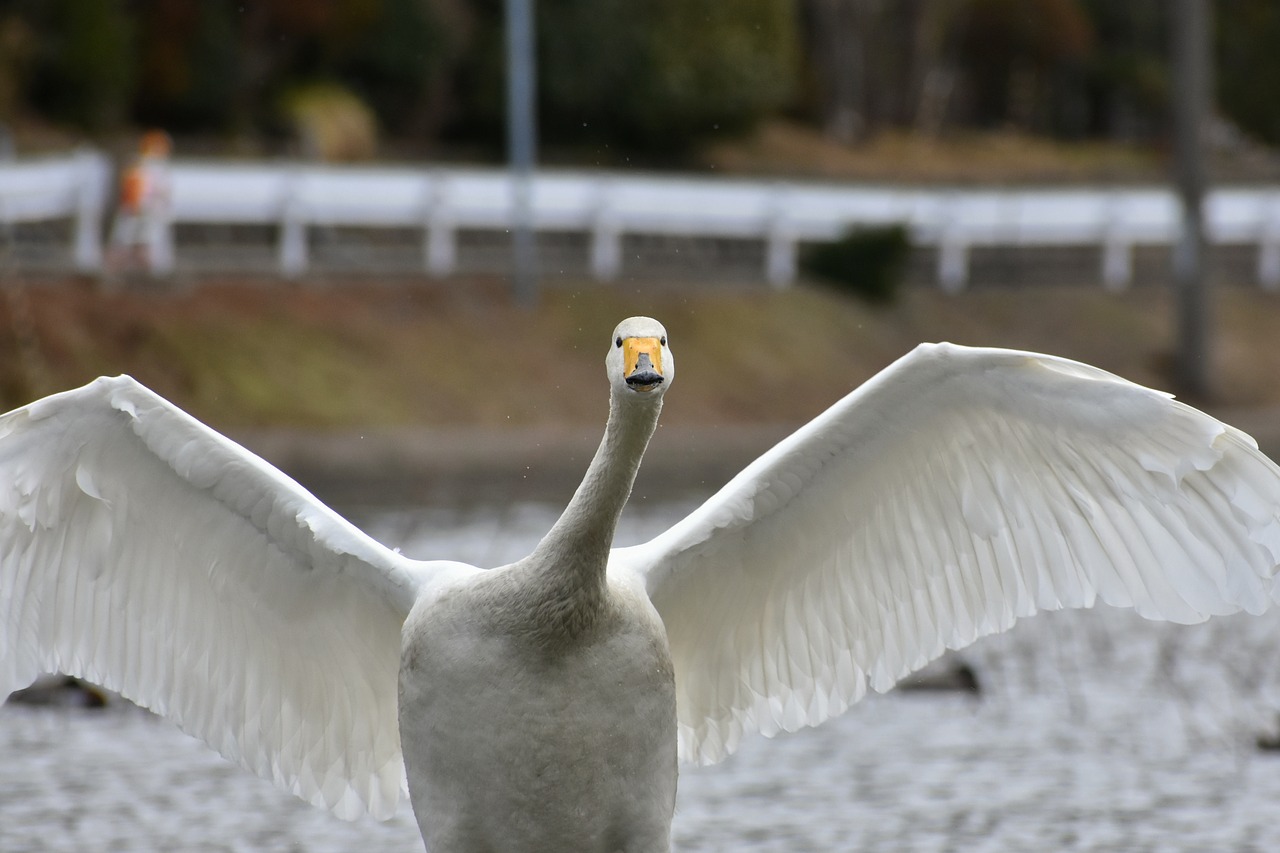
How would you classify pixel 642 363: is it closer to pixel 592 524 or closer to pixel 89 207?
pixel 592 524

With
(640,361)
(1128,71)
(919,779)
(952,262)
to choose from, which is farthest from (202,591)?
(1128,71)

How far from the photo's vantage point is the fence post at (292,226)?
26781mm

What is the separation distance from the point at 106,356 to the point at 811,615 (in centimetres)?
1720

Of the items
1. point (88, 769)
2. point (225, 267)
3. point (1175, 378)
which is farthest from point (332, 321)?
point (88, 769)

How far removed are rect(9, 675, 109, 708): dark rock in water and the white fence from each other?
12620 mm

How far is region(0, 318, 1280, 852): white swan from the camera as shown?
632 cm

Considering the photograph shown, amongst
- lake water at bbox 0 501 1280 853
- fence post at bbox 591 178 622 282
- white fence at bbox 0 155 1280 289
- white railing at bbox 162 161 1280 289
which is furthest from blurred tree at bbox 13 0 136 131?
lake water at bbox 0 501 1280 853

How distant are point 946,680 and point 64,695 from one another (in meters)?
5.42

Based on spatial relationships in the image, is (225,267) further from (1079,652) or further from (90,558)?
(90,558)

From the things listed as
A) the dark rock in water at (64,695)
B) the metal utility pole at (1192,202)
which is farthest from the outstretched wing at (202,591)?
the metal utility pole at (1192,202)

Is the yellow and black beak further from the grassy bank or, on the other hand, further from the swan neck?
the grassy bank

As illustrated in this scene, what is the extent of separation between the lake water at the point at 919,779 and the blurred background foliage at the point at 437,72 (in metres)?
21.1

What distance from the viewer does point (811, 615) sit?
24.2 ft

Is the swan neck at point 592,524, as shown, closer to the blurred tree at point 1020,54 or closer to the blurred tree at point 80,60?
the blurred tree at point 80,60
